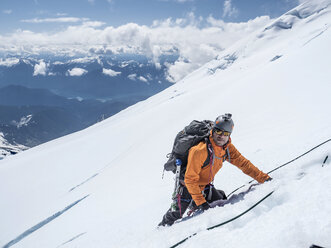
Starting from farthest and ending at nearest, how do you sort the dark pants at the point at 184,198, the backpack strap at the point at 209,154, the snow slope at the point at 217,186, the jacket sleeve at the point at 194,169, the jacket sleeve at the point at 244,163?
1. the dark pants at the point at 184,198
2. the jacket sleeve at the point at 244,163
3. the backpack strap at the point at 209,154
4. the jacket sleeve at the point at 194,169
5. the snow slope at the point at 217,186

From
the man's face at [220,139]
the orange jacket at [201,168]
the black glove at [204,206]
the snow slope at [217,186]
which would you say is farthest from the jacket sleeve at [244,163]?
the black glove at [204,206]

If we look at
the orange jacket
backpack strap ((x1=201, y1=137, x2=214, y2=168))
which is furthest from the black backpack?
the orange jacket

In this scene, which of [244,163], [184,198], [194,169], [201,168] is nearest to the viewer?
[194,169]

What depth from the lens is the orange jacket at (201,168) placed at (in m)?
4.36

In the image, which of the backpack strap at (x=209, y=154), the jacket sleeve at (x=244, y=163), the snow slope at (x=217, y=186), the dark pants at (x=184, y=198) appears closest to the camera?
the snow slope at (x=217, y=186)

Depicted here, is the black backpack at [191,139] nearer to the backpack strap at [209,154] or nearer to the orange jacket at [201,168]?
the backpack strap at [209,154]

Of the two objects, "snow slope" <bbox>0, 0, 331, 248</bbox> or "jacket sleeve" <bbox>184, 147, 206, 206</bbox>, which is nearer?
"snow slope" <bbox>0, 0, 331, 248</bbox>

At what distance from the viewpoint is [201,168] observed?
15.4 feet

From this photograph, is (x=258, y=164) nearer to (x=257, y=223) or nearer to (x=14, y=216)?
(x=257, y=223)

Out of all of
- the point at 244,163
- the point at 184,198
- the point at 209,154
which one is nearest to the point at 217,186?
the point at 184,198

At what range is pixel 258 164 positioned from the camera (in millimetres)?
7918

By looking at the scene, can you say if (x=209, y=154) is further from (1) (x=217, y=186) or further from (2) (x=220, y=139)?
(1) (x=217, y=186)

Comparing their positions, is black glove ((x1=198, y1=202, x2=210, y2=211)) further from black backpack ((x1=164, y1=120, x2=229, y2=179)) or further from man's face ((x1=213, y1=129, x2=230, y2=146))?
man's face ((x1=213, y1=129, x2=230, y2=146))

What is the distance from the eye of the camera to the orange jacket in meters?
4.36
